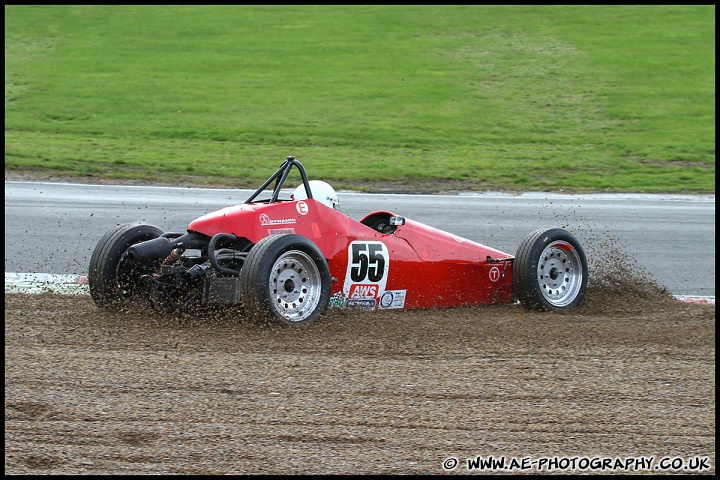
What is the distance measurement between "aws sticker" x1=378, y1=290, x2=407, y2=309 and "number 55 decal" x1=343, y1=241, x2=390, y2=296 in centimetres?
7

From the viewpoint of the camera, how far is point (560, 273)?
28.5ft

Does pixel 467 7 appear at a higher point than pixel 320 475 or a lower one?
higher

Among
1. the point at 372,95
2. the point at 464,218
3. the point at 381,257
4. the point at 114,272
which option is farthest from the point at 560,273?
the point at 372,95

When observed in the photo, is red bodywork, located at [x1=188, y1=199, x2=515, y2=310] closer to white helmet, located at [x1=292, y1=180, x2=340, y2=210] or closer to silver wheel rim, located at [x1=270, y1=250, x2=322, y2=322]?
white helmet, located at [x1=292, y1=180, x2=340, y2=210]

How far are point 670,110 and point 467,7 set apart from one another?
15.8 meters

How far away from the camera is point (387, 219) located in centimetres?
864

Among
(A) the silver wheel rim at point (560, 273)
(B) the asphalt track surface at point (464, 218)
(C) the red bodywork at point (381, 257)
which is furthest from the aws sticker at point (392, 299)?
(B) the asphalt track surface at point (464, 218)

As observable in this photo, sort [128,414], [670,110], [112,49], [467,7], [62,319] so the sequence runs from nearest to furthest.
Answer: [128,414] < [62,319] < [670,110] < [112,49] < [467,7]

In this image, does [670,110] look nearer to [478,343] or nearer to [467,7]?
[467,7]

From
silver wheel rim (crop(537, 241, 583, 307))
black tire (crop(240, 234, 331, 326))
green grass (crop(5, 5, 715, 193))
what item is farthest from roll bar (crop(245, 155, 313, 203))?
green grass (crop(5, 5, 715, 193))

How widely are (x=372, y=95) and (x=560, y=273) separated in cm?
1627

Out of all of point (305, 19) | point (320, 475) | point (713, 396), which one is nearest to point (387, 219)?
point (713, 396)

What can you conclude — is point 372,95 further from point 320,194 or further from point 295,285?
point 295,285

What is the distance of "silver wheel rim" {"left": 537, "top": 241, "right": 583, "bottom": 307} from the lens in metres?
8.59
